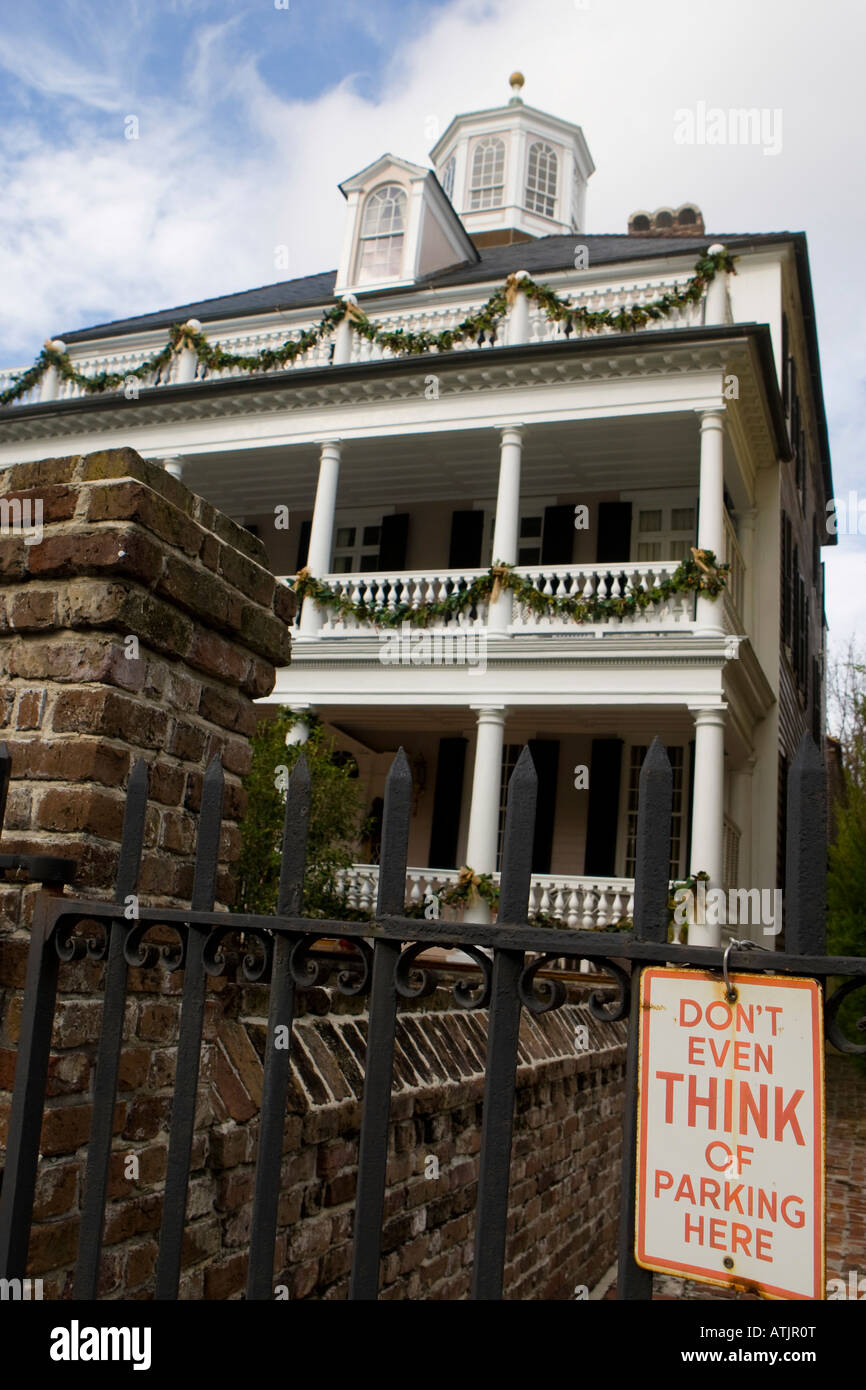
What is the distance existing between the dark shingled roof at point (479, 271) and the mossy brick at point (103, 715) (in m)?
13.4

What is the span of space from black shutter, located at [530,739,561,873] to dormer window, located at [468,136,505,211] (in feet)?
42.9

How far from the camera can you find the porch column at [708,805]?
10.4 m

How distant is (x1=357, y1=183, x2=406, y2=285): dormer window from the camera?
16.9 m

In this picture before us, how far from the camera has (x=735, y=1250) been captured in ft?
4.15

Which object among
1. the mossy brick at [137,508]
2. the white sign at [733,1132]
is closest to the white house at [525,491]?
the mossy brick at [137,508]

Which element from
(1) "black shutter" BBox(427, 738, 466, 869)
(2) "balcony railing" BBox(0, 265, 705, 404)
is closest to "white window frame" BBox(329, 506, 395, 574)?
(2) "balcony railing" BBox(0, 265, 705, 404)

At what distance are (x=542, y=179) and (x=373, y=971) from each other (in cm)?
2416

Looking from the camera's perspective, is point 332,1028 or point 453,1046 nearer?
point 332,1028

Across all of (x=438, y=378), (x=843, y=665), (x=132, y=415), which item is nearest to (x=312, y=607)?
(x=438, y=378)

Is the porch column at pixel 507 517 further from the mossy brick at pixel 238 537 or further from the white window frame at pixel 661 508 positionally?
the mossy brick at pixel 238 537

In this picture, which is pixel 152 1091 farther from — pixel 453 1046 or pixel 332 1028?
pixel 453 1046

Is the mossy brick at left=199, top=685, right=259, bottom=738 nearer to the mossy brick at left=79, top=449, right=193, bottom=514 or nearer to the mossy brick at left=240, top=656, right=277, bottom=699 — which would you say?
the mossy brick at left=240, top=656, right=277, bottom=699
